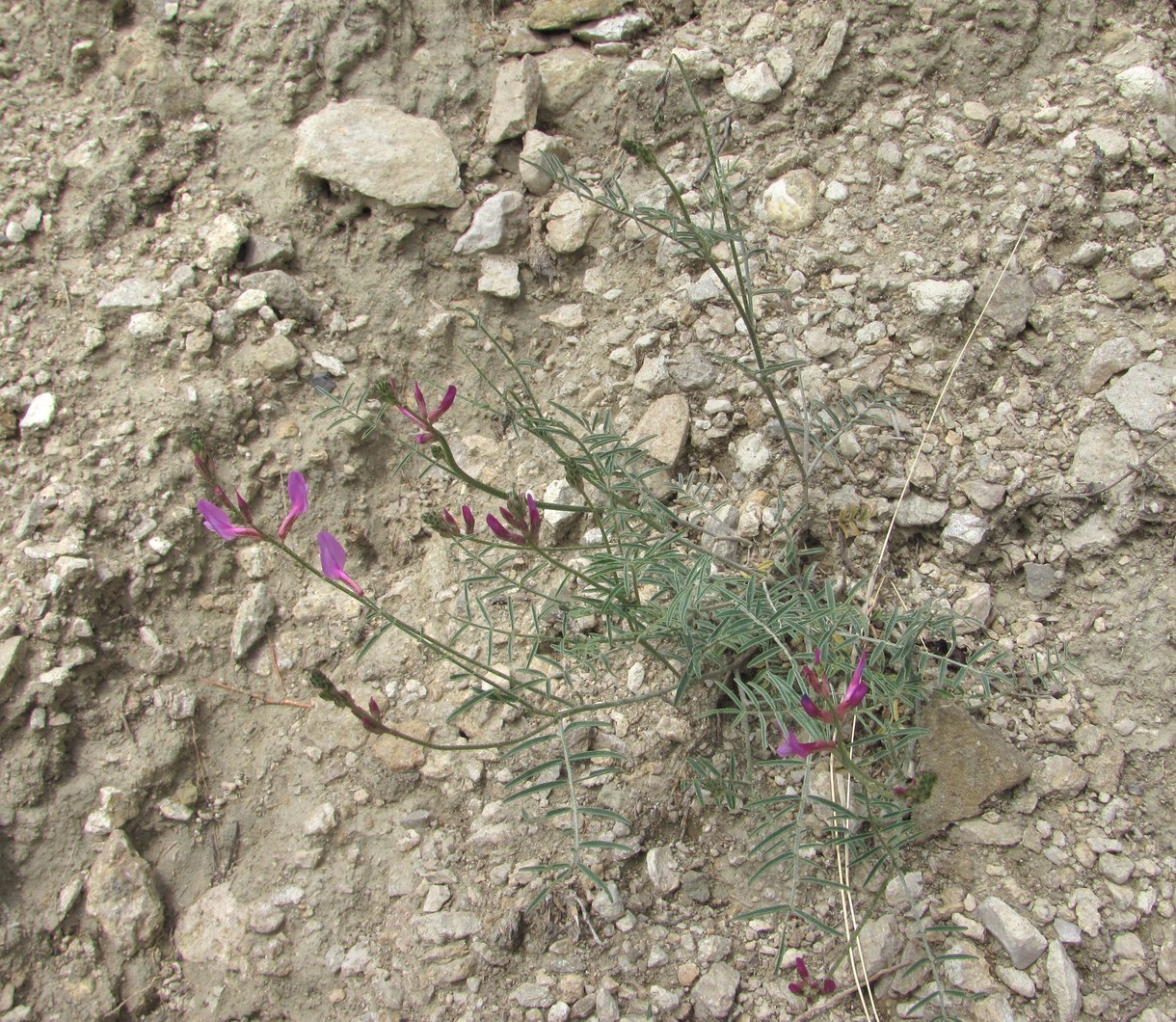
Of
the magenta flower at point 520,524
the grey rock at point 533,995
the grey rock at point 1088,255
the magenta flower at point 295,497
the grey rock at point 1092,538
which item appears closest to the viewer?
the magenta flower at point 520,524

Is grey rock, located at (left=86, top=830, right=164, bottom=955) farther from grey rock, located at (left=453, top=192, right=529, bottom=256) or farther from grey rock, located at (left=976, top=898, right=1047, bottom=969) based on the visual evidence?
grey rock, located at (left=453, top=192, right=529, bottom=256)

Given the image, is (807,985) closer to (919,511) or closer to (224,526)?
(919,511)

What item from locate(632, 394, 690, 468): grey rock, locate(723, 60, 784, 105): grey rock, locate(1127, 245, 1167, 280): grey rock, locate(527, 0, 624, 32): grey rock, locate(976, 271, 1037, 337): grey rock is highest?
locate(527, 0, 624, 32): grey rock

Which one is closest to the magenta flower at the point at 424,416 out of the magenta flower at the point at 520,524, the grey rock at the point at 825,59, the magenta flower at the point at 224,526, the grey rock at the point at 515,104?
the magenta flower at the point at 520,524

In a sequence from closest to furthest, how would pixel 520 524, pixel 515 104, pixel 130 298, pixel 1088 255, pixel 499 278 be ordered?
pixel 520 524 → pixel 1088 255 → pixel 130 298 → pixel 499 278 → pixel 515 104

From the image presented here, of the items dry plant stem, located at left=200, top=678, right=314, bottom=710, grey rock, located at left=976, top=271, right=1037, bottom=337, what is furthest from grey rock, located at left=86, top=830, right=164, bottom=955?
grey rock, located at left=976, top=271, right=1037, bottom=337

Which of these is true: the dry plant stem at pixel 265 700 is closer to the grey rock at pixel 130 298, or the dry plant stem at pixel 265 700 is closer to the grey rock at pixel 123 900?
the grey rock at pixel 123 900

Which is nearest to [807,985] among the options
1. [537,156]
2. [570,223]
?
[570,223]
